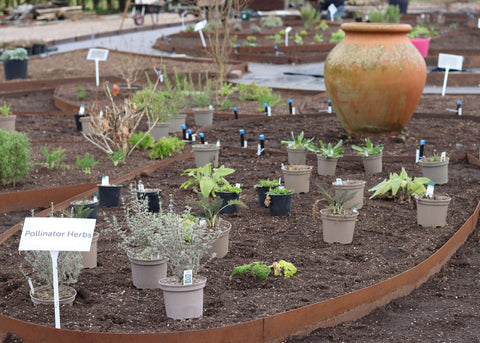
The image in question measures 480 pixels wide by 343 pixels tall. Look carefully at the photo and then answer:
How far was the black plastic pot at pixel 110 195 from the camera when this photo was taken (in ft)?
21.2

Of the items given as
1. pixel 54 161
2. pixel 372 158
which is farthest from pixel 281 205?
pixel 54 161

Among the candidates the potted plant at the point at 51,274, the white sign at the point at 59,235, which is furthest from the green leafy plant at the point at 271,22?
the white sign at the point at 59,235

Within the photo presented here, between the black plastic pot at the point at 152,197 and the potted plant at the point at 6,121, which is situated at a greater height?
the black plastic pot at the point at 152,197

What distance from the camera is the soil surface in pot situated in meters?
4.25

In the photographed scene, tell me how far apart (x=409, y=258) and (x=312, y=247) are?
2.22 ft

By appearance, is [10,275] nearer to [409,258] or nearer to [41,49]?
[409,258]

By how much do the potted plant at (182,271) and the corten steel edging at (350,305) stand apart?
1.45 feet

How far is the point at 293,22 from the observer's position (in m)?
23.8

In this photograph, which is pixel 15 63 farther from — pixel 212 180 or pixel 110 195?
pixel 212 180

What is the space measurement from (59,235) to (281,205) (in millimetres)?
2511

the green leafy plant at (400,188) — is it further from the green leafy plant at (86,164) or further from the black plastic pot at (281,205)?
the green leafy plant at (86,164)

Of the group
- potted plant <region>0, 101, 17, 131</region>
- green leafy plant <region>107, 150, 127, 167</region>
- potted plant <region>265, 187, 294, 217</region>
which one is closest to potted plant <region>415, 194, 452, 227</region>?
potted plant <region>265, 187, 294, 217</region>

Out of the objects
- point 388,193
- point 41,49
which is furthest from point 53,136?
point 41,49

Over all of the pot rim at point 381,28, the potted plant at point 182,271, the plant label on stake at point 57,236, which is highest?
the pot rim at point 381,28
